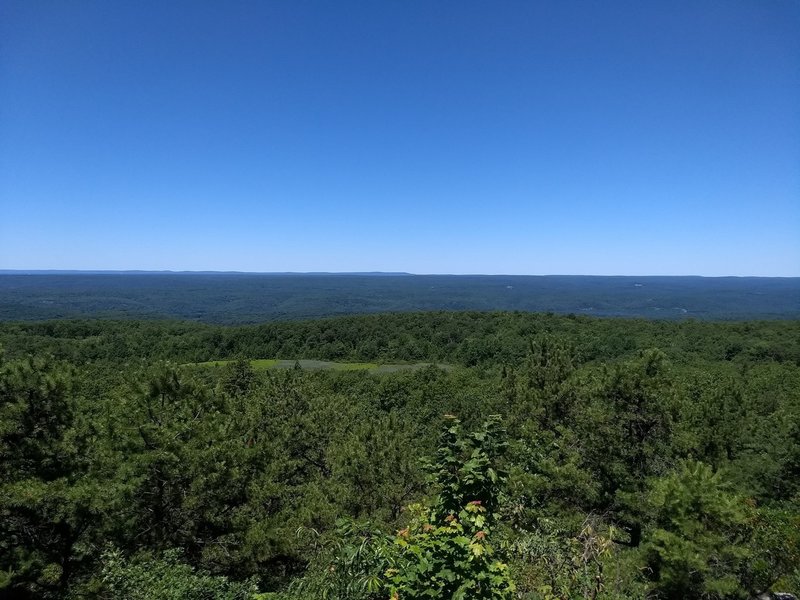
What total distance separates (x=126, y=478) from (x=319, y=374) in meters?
43.7

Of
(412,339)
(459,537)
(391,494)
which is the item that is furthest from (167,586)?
(412,339)

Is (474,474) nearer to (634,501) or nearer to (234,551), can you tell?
(234,551)

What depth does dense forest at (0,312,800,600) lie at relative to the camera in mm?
5457

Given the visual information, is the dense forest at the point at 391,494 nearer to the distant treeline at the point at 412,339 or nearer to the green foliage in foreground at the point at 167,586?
the green foliage in foreground at the point at 167,586

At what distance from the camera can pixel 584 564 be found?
224 inches

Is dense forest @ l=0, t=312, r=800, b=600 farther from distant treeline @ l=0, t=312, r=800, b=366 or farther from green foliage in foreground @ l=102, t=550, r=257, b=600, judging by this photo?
distant treeline @ l=0, t=312, r=800, b=366

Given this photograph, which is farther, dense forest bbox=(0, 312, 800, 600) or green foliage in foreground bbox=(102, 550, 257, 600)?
green foliage in foreground bbox=(102, 550, 257, 600)

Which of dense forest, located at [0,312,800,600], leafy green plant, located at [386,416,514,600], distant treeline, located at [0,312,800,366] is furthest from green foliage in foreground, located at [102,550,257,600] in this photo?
distant treeline, located at [0,312,800,366]

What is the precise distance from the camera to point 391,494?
14.0m

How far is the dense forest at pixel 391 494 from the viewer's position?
5.46m

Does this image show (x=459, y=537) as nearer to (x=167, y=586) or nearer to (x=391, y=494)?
(x=167, y=586)

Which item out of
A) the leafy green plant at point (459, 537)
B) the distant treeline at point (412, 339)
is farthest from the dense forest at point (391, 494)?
the distant treeline at point (412, 339)

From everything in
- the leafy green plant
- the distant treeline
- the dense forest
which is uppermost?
the leafy green plant

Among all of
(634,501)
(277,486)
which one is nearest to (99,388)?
(277,486)
